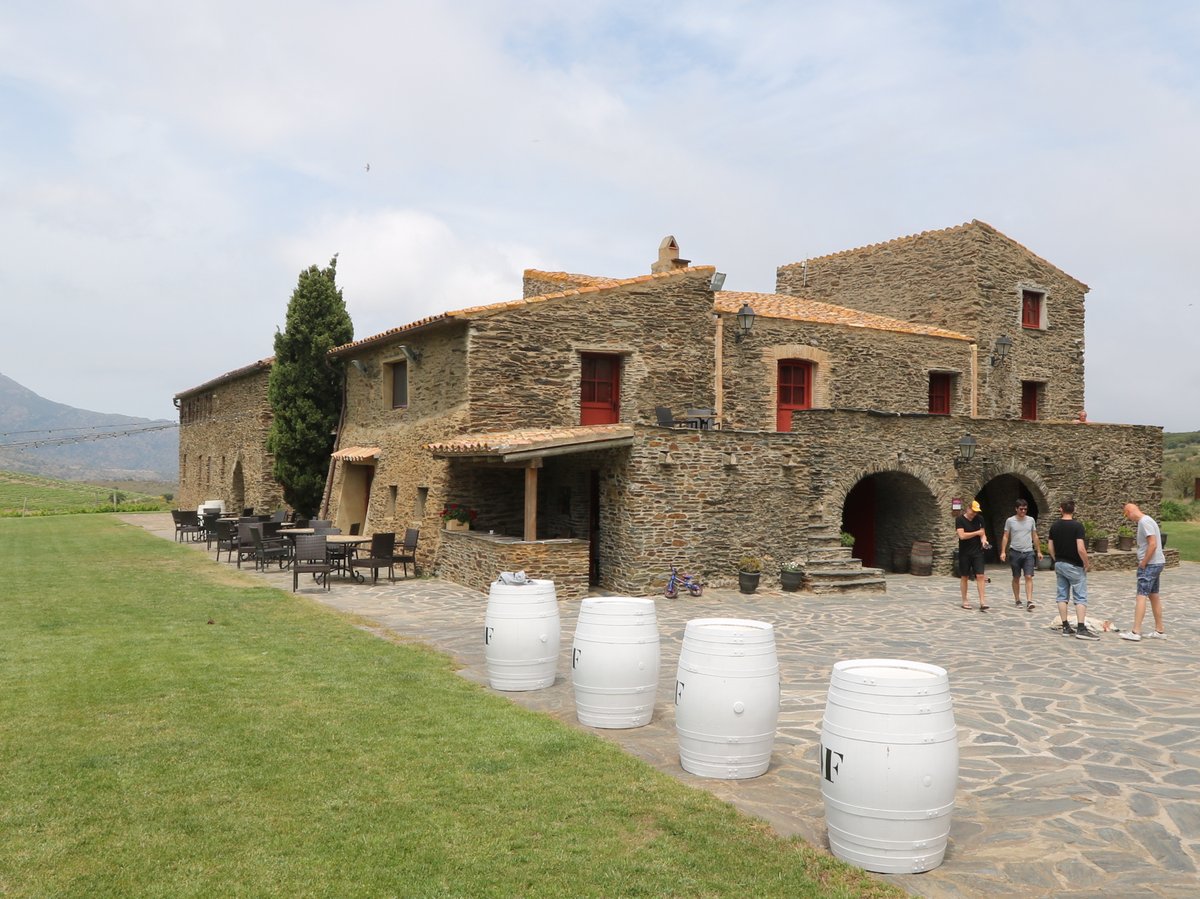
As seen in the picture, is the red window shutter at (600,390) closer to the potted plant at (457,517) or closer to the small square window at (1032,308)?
the potted plant at (457,517)

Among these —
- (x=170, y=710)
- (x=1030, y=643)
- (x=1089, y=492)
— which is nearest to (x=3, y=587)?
(x=170, y=710)

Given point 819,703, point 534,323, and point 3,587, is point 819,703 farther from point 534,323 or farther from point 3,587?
point 3,587

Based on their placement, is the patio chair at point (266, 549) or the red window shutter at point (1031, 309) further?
the red window shutter at point (1031, 309)

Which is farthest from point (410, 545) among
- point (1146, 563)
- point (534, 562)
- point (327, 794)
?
point (1146, 563)

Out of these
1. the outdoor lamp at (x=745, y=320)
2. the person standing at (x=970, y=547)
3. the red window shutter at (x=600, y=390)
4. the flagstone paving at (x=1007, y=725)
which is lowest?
the flagstone paving at (x=1007, y=725)

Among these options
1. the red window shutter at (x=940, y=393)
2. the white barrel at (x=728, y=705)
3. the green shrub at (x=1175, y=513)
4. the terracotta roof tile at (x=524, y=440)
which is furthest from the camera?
the green shrub at (x=1175, y=513)

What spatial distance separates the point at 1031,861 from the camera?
13.4ft

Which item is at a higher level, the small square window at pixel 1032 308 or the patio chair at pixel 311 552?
the small square window at pixel 1032 308

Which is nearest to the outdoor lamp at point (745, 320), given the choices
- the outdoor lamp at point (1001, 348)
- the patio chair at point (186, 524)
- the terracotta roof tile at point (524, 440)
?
the terracotta roof tile at point (524, 440)

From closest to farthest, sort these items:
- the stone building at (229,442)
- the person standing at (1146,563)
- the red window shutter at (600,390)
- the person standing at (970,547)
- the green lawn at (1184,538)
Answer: the person standing at (1146,563)
the person standing at (970,547)
the red window shutter at (600,390)
the green lawn at (1184,538)
the stone building at (229,442)

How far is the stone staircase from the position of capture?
14.2 metres

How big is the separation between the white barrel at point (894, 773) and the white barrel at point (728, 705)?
102cm

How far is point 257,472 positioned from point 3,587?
35.0ft

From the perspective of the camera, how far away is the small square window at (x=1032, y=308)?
69.5 ft
